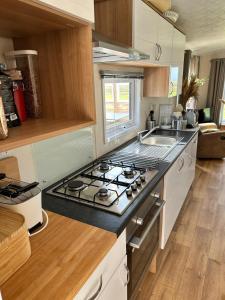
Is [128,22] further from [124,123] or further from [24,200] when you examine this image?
[24,200]

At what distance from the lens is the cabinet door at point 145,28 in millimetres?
1465

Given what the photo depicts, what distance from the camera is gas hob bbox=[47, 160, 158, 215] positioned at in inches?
45.4

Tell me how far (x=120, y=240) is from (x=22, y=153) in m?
0.67

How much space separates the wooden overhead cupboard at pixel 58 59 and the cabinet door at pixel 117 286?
69cm

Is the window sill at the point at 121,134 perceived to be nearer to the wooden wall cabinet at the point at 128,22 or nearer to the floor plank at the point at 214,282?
the wooden wall cabinet at the point at 128,22

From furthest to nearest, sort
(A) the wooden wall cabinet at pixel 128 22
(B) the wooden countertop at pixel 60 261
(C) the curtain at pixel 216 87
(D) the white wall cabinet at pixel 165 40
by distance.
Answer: (C) the curtain at pixel 216 87
(D) the white wall cabinet at pixel 165 40
(A) the wooden wall cabinet at pixel 128 22
(B) the wooden countertop at pixel 60 261

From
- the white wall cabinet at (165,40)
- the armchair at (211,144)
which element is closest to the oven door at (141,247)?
the white wall cabinet at (165,40)

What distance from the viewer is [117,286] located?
103 cm

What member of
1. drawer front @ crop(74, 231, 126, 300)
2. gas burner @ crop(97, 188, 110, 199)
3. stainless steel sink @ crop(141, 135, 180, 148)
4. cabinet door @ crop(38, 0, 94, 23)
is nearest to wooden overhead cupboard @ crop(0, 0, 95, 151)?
cabinet door @ crop(38, 0, 94, 23)

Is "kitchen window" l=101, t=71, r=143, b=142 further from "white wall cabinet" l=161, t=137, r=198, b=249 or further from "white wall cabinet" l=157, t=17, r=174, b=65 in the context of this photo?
"white wall cabinet" l=161, t=137, r=198, b=249

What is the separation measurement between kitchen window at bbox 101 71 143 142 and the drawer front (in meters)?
Answer: 1.11

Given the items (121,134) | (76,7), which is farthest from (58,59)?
(121,134)

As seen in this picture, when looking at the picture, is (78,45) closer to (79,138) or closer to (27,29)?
(27,29)

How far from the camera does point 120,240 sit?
3.29 ft
